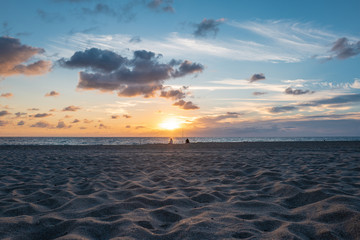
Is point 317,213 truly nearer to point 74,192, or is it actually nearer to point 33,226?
point 33,226

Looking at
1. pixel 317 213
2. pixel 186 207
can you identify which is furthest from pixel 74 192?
pixel 317 213

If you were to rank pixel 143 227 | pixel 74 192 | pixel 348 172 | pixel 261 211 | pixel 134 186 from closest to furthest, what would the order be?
pixel 143 227 → pixel 261 211 → pixel 74 192 → pixel 134 186 → pixel 348 172

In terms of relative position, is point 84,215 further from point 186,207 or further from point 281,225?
point 281,225

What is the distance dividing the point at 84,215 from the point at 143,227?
0.96 m

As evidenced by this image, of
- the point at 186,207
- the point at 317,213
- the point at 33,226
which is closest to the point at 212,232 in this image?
the point at 186,207

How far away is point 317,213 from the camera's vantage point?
3.01 m

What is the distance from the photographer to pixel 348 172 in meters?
5.89

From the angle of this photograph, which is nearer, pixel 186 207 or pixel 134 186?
pixel 186 207

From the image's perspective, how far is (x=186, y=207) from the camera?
3482 mm

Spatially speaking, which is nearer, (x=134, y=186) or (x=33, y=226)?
(x=33, y=226)

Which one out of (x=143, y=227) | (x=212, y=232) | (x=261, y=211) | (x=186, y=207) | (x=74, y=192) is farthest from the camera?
(x=74, y=192)

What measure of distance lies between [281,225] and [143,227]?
160 cm

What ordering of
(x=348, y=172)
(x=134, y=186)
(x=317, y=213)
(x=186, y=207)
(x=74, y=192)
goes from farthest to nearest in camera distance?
(x=348, y=172) < (x=134, y=186) < (x=74, y=192) < (x=186, y=207) < (x=317, y=213)

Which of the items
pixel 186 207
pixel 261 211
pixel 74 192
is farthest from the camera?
pixel 74 192
